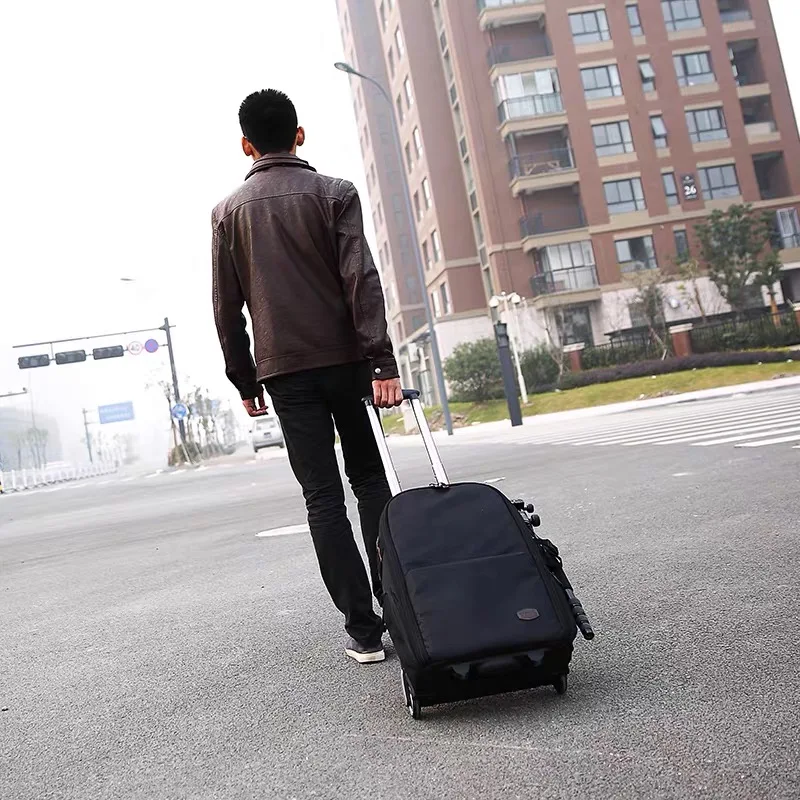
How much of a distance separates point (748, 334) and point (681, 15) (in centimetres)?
1701

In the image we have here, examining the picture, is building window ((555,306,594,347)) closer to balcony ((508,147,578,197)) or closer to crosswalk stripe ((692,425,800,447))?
balcony ((508,147,578,197))

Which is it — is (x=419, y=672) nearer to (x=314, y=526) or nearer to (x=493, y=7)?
(x=314, y=526)

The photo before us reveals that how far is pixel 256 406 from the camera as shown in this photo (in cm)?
354

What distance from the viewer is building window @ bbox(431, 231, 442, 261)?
46.2 m

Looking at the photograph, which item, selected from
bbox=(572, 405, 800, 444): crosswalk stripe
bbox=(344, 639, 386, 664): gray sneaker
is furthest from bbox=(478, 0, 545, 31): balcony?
bbox=(344, 639, 386, 664): gray sneaker

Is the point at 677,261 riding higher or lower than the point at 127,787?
higher

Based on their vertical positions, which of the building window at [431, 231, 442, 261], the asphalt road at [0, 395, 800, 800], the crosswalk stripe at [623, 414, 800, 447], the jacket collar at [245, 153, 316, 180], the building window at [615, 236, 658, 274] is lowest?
the asphalt road at [0, 395, 800, 800]

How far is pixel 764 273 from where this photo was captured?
124 ft

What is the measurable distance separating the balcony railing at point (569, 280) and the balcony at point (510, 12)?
37.8 feet

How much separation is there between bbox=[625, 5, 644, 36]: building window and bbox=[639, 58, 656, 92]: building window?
1314 millimetres

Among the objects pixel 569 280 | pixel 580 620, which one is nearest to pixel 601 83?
pixel 569 280

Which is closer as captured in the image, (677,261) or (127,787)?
(127,787)

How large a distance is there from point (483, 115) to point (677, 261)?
36.4ft

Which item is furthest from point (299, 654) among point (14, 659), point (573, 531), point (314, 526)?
point (573, 531)
